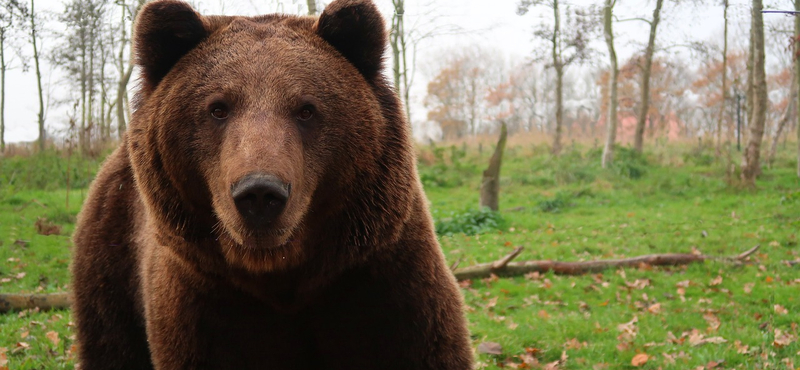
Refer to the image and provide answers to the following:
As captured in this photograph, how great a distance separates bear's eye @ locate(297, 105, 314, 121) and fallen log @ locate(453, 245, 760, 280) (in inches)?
249

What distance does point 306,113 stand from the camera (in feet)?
8.10

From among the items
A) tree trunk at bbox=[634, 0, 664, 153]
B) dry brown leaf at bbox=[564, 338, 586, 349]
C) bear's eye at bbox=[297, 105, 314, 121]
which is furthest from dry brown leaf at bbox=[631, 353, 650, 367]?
tree trunk at bbox=[634, 0, 664, 153]

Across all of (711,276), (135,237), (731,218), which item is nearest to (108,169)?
(135,237)

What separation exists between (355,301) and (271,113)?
0.88 metres

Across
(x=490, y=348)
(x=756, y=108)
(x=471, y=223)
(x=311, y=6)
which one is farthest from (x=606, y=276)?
(x=756, y=108)

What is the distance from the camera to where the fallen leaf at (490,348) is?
5.73m

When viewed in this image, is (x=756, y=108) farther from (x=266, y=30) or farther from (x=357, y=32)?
(x=266, y=30)

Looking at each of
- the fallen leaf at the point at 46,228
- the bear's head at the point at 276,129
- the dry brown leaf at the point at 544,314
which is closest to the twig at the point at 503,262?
the dry brown leaf at the point at 544,314

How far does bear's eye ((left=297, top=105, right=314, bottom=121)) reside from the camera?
8.06ft

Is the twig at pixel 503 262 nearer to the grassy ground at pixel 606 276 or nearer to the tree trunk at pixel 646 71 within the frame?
the grassy ground at pixel 606 276

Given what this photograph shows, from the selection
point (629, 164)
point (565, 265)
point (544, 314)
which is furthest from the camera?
point (629, 164)

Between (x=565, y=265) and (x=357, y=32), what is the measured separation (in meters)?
6.95

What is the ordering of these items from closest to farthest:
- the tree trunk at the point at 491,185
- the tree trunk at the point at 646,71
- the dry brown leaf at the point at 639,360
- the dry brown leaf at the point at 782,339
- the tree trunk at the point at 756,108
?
the dry brown leaf at the point at 639,360 → the dry brown leaf at the point at 782,339 → the tree trunk at the point at 491,185 → the tree trunk at the point at 756,108 → the tree trunk at the point at 646,71

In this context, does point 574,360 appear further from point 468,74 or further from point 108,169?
point 468,74
